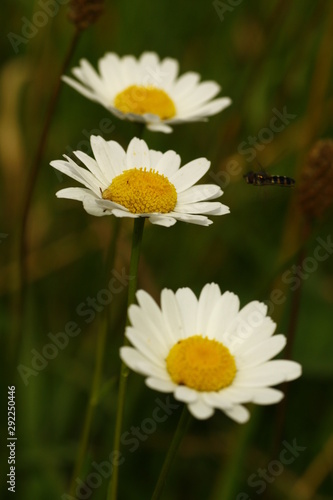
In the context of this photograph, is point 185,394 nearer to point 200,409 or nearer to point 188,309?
point 200,409

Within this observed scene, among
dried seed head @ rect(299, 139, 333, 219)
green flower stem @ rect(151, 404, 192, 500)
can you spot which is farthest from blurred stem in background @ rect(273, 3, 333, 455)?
green flower stem @ rect(151, 404, 192, 500)

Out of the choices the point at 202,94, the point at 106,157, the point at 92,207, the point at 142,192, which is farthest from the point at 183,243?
the point at 92,207

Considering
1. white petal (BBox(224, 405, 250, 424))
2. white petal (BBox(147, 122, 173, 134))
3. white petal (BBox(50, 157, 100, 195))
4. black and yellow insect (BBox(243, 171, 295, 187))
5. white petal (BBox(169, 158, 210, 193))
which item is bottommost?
white petal (BBox(224, 405, 250, 424))

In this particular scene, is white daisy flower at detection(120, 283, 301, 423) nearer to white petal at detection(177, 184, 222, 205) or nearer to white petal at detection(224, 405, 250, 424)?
white petal at detection(224, 405, 250, 424)

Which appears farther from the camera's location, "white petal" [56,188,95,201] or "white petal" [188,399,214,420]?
"white petal" [56,188,95,201]

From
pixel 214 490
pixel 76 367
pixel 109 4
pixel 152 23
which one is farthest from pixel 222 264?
pixel 109 4

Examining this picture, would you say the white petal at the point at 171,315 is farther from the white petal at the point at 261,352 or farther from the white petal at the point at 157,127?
the white petal at the point at 157,127

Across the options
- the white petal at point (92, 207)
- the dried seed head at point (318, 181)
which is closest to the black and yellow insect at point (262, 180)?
the dried seed head at point (318, 181)
